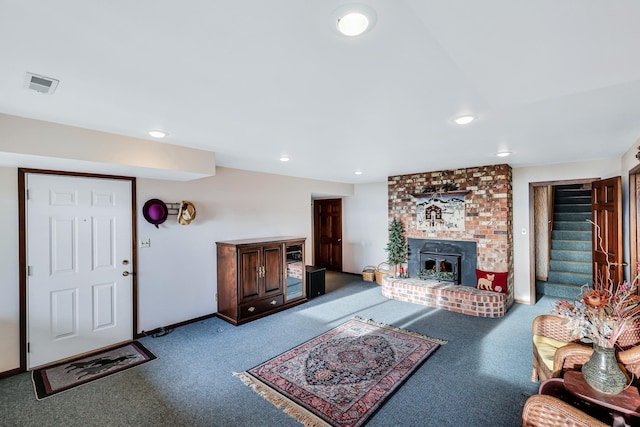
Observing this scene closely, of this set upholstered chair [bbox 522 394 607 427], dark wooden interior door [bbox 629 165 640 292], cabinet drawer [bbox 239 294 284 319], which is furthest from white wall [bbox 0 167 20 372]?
dark wooden interior door [bbox 629 165 640 292]

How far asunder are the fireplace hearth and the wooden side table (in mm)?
3202

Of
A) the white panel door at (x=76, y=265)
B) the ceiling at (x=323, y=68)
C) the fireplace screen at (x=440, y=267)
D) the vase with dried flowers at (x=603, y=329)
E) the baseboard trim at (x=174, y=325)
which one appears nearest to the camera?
the ceiling at (x=323, y=68)

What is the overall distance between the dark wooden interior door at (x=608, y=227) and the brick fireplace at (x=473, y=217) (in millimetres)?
1043

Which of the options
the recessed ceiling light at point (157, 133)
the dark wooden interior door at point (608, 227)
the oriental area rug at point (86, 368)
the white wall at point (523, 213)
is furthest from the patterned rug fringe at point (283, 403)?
the white wall at point (523, 213)

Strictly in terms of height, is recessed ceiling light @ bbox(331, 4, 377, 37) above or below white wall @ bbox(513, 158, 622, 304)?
above

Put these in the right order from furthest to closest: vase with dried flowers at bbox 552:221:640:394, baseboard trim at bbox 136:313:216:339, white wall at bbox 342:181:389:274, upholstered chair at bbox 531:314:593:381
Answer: white wall at bbox 342:181:389:274 → baseboard trim at bbox 136:313:216:339 → upholstered chair at bbox 531:314:593:381 → vase with dried flowers at bbox 552:221:640:394

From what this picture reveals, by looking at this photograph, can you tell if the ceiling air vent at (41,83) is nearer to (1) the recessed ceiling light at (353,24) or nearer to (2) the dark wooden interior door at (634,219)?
(1) the recessed ceiling light at (353,24)

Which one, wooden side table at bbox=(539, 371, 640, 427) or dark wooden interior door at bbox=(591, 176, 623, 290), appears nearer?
wooden side table at bbox=(539, 371, 640, 427)

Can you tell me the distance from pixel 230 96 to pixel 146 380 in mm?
2690

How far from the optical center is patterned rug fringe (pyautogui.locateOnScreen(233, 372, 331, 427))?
7.22ft

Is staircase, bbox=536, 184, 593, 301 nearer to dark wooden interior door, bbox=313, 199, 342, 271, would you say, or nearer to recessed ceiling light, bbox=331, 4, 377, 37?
dark wooden interior door, bbox=313, 199, 342, 271

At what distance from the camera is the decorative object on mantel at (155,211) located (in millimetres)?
3783

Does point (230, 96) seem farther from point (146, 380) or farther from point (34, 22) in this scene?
point (146, 380)

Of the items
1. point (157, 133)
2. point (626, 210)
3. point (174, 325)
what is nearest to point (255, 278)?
point (174, 325)
